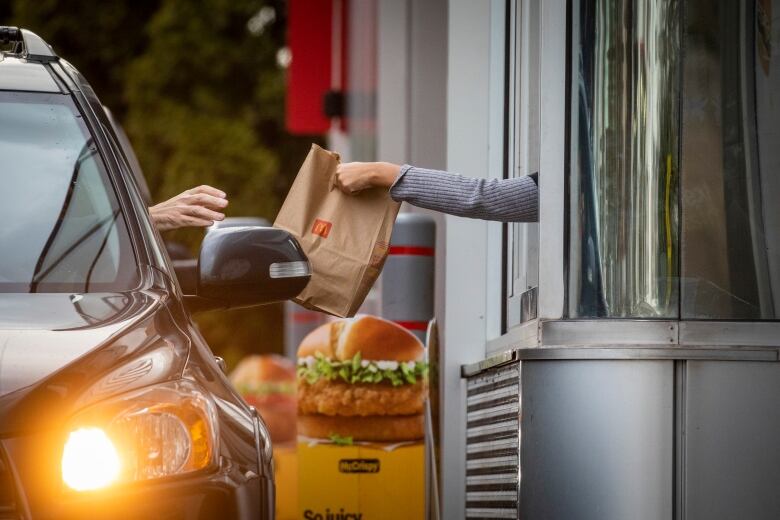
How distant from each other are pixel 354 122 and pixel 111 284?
10.0 m

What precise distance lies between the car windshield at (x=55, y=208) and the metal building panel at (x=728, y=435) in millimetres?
1651

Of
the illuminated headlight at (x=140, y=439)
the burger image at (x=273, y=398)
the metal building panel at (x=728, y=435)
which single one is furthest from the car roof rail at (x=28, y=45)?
the burger image at (x=273, y=398)

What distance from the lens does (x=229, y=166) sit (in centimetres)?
2447

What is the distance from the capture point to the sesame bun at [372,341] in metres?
5.52

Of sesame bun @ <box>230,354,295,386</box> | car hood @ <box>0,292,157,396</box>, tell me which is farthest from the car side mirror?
sesame bun @ <box>230,354,295,386</box>

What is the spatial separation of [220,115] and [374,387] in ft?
67.0

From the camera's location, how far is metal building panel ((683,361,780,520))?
4285 millimetres

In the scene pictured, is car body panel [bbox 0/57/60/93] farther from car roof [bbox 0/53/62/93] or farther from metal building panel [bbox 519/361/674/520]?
metal building panel [bbox 519/361/674/520]

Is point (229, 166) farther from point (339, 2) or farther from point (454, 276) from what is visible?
point (454, 276)

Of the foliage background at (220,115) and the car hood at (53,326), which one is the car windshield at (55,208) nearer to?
the car hood at (53,326)

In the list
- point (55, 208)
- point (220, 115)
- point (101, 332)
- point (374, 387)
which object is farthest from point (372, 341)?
point (220, 115)

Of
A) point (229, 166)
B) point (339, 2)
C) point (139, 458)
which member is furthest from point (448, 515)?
point (229, 166)

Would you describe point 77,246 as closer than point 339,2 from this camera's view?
Yes

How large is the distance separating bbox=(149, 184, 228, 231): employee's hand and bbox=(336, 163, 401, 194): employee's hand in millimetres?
389
